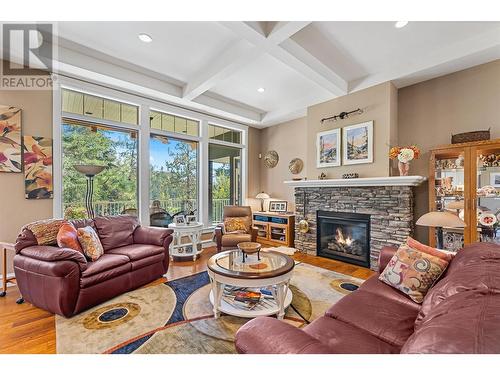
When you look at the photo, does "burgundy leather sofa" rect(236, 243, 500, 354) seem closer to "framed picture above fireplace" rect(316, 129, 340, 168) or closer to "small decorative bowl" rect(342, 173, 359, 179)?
"small decorative bowl" rect(342, 173, 359, 179)

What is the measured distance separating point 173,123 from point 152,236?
2.40 meters

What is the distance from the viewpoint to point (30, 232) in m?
2.44

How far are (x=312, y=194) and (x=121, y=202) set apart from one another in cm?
345

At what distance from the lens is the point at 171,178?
15.0 ft

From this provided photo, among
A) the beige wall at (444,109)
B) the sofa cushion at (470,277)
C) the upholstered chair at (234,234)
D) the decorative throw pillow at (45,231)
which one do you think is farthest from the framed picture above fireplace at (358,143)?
the decorative throw pillow at (45,231)

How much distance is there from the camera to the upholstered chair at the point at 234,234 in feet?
12.6

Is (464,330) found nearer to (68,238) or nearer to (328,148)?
(68,238)

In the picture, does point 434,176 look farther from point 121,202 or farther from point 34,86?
point 34,86

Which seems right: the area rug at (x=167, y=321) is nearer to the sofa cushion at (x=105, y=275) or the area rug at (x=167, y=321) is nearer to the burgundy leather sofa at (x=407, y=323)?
the sofa cushion at (x=105, y=275)

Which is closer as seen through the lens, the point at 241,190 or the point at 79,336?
the point at 79,336

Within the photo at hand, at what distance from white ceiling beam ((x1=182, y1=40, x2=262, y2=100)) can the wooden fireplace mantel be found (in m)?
2.30

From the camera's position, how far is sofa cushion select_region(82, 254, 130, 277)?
228 centimetres

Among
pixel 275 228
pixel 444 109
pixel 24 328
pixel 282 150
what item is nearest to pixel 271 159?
pixel 282 150

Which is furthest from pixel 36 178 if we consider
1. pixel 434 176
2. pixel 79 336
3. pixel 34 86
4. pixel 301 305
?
pixel 434 176
